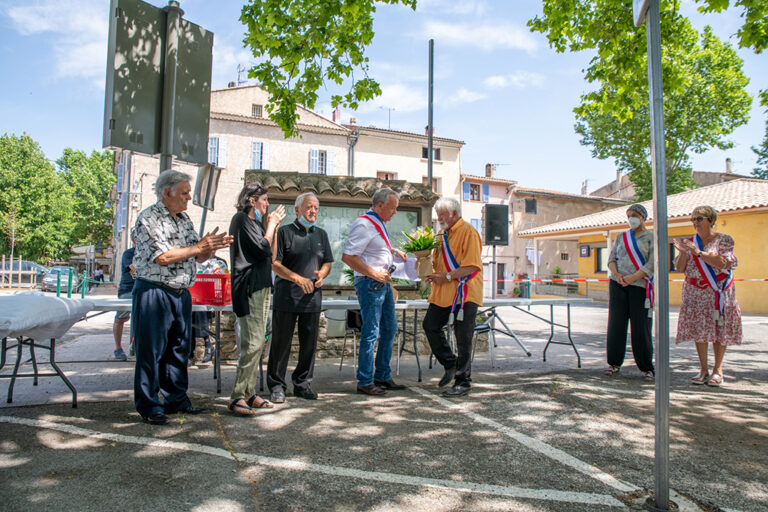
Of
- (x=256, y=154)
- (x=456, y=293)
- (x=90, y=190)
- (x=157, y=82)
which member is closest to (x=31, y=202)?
(x=90, y=190)

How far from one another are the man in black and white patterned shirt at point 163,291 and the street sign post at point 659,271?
2763 millimetres

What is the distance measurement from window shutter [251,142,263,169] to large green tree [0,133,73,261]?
2156cm

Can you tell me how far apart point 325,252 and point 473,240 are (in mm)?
1399

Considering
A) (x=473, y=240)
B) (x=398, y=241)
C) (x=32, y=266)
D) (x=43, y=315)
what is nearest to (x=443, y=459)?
(x=473, y=240)

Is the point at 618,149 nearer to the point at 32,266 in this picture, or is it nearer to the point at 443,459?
the point at 443,459

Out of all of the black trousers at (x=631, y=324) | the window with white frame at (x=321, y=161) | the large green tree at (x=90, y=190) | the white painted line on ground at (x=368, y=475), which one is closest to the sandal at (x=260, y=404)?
the white painted line on ground at (x=368, y=475)

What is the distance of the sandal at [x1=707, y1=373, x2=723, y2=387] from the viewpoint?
521cm

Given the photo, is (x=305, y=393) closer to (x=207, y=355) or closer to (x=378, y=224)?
(x=378, y=224)

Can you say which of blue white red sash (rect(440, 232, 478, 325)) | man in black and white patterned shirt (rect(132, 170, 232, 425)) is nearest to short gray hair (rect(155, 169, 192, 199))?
man in black and white patterned shirt (rect(132, 170, 232, 425))

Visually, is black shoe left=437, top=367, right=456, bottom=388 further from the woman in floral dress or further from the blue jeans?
the woman in floral dress

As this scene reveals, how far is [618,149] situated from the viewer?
27.4m

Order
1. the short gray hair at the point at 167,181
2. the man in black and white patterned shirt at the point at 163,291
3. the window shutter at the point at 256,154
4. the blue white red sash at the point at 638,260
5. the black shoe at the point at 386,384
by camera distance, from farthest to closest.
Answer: the window shutter at the point at 256,154, the blue white red sash at the point at 638,260, the black shoe at the point at 386,384, the short gray hair at the point at 167,181, the man in black and white patterned shirt at the point at 163,291

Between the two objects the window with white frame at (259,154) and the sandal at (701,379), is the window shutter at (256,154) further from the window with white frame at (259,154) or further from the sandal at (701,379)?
the sandal at (701,379)

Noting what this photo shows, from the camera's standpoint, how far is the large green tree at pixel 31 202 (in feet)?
123
